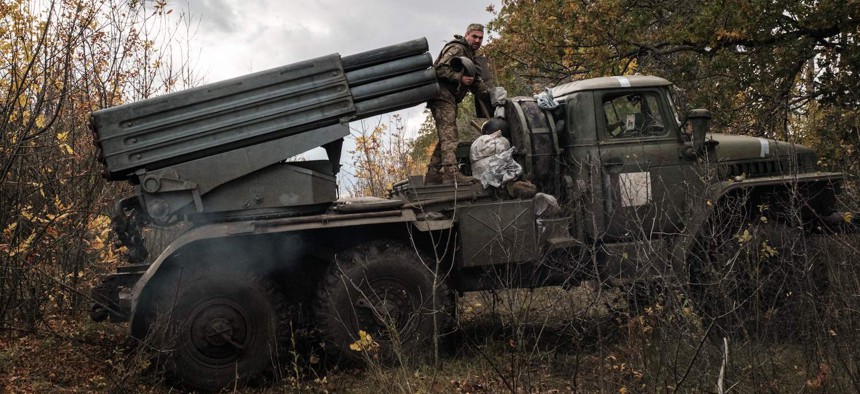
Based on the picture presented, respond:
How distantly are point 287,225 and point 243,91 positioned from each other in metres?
1.11

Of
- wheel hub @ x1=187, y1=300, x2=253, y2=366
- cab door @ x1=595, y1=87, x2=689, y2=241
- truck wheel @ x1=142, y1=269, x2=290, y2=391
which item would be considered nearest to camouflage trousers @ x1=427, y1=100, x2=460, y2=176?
cab door @ x1=595, y1=87, x2=689, y2=241

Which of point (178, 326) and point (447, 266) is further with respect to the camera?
point (447, 266)

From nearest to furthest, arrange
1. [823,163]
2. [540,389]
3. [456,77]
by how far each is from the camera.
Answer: [540,389] < [456,77] < [823,163]

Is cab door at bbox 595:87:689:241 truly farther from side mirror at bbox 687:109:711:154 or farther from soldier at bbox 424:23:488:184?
soldier at bbox 424:23:488:184

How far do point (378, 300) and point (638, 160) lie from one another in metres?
2.79

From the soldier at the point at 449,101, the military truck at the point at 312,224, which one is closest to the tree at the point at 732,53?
the military truck at the point at 312,224

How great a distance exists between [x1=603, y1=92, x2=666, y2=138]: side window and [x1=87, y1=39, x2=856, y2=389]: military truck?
13.6 inches

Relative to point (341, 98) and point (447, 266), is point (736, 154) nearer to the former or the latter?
point (447, 266)

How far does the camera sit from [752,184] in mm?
7176

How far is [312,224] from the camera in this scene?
6.18 m

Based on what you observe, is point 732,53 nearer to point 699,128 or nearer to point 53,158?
point 699,128

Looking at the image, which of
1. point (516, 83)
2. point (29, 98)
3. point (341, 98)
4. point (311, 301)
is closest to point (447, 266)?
point (311, 301)

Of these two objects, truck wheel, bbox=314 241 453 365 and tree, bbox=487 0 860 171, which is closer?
truck wheel, bbox=314 241 453 365

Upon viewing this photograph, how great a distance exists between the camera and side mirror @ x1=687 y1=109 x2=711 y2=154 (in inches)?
283
